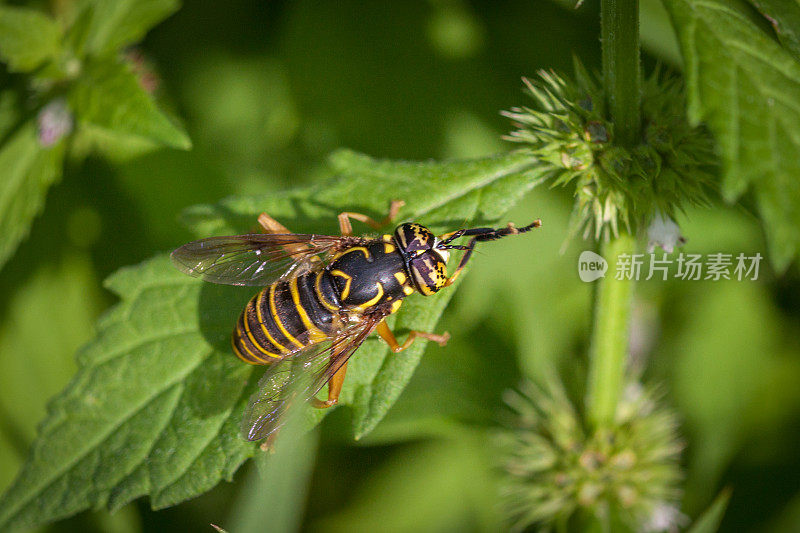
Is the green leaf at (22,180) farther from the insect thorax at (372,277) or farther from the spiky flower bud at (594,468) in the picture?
the spiky flower bud at (594,468)

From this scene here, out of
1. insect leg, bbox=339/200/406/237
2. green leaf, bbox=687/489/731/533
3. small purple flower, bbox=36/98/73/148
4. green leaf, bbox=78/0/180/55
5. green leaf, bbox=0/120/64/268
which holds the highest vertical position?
green leaf, bbox=78/0/180/55

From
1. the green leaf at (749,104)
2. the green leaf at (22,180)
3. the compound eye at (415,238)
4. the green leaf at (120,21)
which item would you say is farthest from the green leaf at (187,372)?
the green leaf at (120,21)

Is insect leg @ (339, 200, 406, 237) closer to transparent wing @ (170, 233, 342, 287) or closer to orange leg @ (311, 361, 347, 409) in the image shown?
transparent wing @ (170, 233, 342, 287)

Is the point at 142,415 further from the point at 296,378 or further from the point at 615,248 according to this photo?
the point at 615,248

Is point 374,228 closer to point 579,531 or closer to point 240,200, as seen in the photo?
point 240,200

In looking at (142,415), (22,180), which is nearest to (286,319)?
(142,415)

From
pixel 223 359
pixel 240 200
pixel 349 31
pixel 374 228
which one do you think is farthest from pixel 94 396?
pixel 349 31

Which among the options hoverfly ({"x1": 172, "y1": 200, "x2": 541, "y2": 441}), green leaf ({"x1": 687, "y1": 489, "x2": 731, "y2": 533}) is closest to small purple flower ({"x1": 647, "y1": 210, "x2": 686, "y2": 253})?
hoverfly ({"x1": 172, "y1": 200, "x2": 541, "y2": 441})
